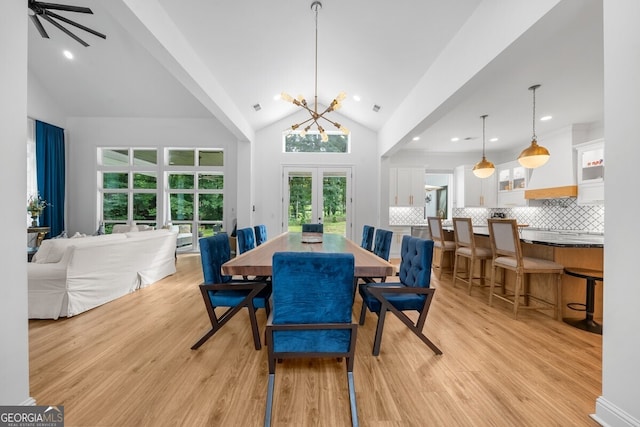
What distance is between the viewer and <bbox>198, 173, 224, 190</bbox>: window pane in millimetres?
7248

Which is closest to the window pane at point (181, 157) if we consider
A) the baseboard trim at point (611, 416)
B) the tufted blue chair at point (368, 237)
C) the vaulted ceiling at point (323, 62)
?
the vaulted ceiling at point (323, 62)

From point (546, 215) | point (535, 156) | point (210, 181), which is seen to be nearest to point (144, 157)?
point (210, 181)

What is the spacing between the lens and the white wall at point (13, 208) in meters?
1.27

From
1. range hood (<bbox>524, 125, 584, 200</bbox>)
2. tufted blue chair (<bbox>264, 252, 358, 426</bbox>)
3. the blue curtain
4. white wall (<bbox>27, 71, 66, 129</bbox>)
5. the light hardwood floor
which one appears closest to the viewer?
tufted blue chair (<bbox>264, 252, 358, 426</bbox>)

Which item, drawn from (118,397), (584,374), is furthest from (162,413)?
(584,374)

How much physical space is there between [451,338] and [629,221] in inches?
60.7

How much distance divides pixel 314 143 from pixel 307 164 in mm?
546

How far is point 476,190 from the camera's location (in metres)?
6.78

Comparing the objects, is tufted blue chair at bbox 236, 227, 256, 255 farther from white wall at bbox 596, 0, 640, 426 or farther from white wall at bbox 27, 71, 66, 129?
white wall at bbox 27, 71, 66, 129

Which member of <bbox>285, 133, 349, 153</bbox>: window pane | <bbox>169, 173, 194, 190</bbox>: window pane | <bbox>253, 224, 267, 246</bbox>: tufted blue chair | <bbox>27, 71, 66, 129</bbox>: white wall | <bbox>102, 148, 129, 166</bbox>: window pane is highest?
<bbox>27, 71, 66, 129</bbox>: white wall

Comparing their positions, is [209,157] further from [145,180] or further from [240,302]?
[240,302]

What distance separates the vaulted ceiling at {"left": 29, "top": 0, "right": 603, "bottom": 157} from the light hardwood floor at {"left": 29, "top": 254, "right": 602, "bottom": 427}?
232cm

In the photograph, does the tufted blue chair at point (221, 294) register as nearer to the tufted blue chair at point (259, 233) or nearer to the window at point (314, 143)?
the tufted blue chair at point (259, 233)

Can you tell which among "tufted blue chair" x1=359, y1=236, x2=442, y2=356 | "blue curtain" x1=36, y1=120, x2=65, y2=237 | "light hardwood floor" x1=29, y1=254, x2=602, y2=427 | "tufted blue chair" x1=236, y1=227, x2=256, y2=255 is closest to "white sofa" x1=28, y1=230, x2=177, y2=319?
"light hardwood floor" x1=29, y1=254, x2=602, y2=427
